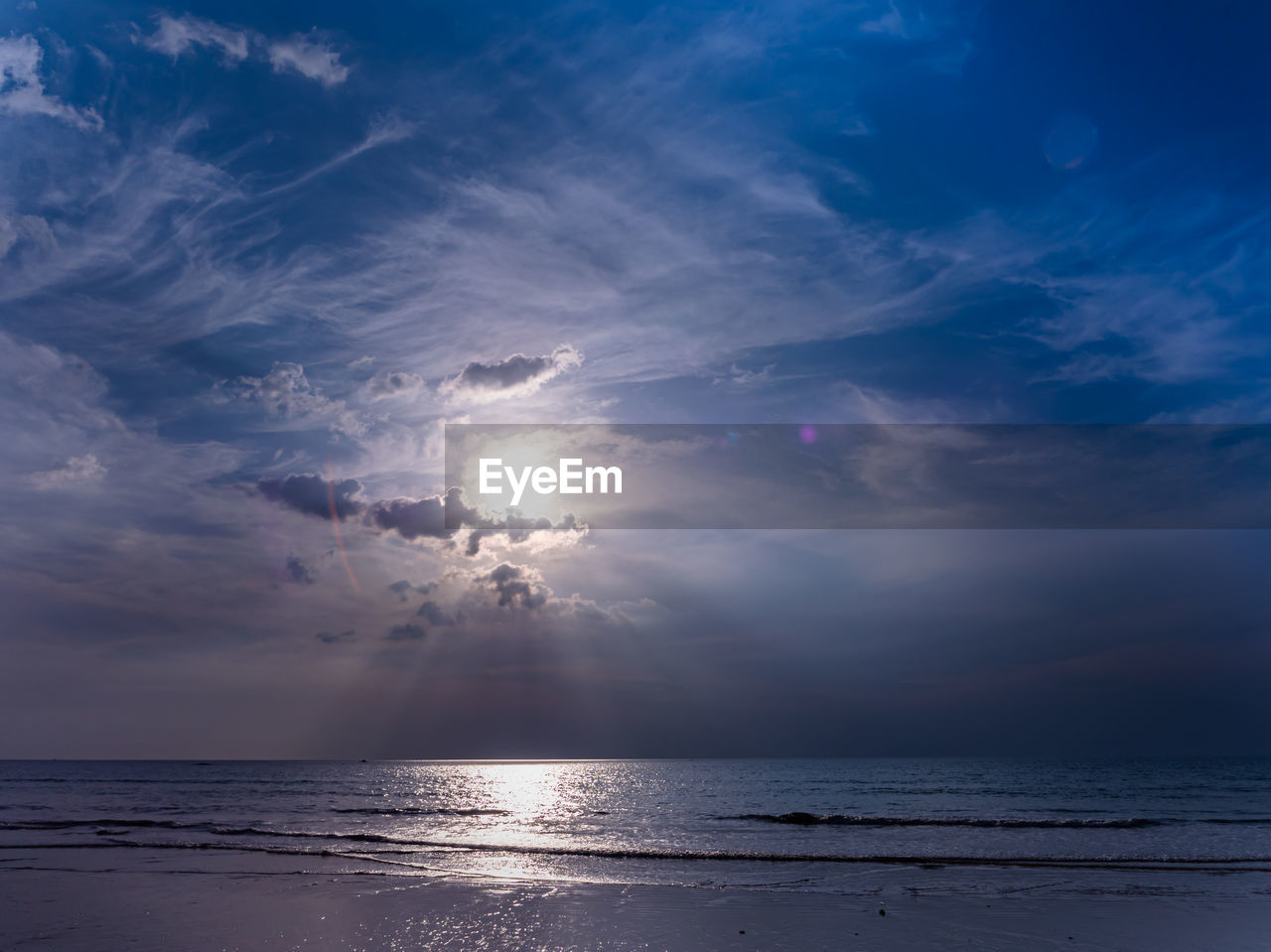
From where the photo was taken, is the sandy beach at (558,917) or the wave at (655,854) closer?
the sandy beach at (558,917)

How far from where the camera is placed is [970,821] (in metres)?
46.0

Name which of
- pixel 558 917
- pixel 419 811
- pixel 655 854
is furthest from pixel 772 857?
pixel 419 811

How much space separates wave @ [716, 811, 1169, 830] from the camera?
1709 inches

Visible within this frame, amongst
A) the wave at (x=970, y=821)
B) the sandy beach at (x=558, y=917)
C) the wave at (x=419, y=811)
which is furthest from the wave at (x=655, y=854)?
the wave at (x=419, y=811)

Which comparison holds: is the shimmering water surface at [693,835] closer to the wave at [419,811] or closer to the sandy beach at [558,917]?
the wave at [419,811]

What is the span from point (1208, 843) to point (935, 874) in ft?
63.1

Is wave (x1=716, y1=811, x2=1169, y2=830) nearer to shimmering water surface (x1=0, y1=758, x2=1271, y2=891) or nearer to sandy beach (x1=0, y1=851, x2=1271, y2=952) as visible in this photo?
shimmering water surface (x1=0, y1=758, x2=1271, y2=891)

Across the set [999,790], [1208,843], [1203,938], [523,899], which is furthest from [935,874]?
[999,790]

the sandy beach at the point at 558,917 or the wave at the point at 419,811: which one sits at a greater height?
the sandy beach at the point at 558,917

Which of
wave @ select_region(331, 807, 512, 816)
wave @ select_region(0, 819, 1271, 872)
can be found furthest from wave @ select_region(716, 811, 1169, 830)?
wave @ select_region(331, 807, 512, 816)

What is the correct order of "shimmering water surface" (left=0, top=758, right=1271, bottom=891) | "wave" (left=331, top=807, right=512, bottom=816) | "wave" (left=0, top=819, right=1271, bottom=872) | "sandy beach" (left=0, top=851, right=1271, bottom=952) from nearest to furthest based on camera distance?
"sandy beach" (left=0, top=851, right=1271, bottom=952)
"shimmering water surface" (left=0, top=758, right=1271, bottom=891)
"wave" (left=0, top=819, right=1271, bottom=872)
"wave" (left=331, top=807, right=512, bottom=816)

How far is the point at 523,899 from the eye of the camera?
65.4 ft

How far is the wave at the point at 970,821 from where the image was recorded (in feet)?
142

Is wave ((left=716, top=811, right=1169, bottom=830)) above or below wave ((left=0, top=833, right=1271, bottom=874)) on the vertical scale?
below
